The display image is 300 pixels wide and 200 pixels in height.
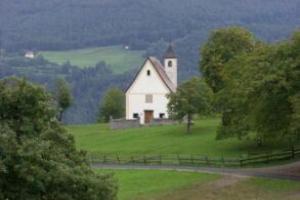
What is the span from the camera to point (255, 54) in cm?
5519

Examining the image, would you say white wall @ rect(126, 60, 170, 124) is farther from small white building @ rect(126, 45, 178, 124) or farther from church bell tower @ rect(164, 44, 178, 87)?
church bell tower @ rect(164, 44, 178, 87)

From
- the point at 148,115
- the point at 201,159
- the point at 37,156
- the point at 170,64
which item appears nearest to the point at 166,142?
the point at 201,159

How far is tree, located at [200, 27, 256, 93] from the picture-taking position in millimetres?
77375

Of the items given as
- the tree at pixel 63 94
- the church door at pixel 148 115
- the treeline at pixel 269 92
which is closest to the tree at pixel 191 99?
the treeline at pixel 269 92

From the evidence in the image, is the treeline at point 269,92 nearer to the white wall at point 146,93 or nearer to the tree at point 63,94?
the white wall at point 146,93

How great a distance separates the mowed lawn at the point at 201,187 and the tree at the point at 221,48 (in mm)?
25606

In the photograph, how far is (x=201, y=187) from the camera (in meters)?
48.3

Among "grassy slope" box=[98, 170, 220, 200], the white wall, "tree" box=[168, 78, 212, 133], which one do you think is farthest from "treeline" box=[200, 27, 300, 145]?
the white wall

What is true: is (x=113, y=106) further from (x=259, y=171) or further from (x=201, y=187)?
(x=201, y=187)

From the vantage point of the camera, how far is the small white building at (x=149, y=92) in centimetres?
9588

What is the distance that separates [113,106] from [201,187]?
7003cm

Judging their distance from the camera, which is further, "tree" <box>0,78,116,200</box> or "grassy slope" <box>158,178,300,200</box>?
"grassy slope" <box>158,178,300,200</box>

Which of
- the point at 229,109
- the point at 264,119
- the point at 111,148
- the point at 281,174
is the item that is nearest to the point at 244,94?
the point at 264,119

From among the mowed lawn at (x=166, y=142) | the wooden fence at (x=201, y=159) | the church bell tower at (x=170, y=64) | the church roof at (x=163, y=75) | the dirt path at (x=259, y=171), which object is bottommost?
the dirt path at (x=259, y=171)
